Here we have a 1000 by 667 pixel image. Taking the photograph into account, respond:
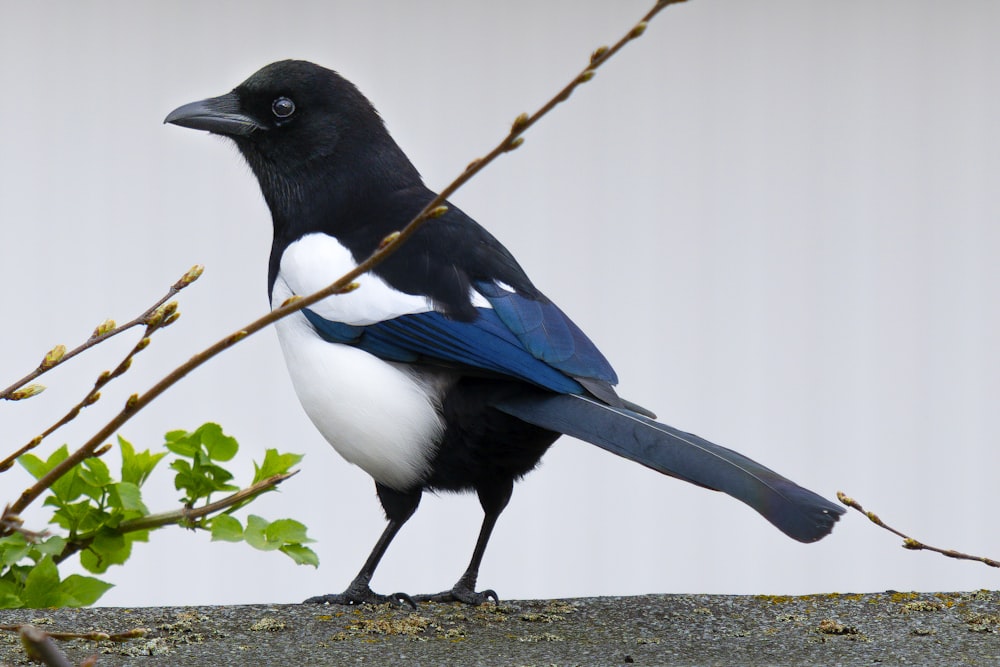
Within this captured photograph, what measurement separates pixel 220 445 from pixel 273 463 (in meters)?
0.06

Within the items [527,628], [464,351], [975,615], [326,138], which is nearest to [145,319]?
[527,628]

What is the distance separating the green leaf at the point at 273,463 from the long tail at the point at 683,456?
23 centimetres

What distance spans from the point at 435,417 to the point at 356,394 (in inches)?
4.0

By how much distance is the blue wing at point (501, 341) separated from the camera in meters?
1.31

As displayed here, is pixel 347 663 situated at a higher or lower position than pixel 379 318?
lower

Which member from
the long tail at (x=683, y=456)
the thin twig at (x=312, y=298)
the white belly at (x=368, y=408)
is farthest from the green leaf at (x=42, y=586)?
the thin twig at (x=312, y=298)

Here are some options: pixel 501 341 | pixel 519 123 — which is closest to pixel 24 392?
pixel 519 123

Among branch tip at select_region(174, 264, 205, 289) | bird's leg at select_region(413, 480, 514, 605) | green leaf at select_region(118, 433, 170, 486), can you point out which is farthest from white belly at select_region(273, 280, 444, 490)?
branch tip at select_region(174, 264, 205, 289)

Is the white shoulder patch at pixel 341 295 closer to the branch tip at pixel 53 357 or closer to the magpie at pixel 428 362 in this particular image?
the magpie at pixel 428 362

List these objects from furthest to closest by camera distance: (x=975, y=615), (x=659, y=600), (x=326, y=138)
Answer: (x=326, y=138), (x=659, y=600), (x=975, y=615)

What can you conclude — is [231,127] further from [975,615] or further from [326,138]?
[975,615]

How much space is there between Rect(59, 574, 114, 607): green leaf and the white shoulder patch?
0.39 m

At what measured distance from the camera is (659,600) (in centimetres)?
122

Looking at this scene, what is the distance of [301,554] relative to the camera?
1224mm
